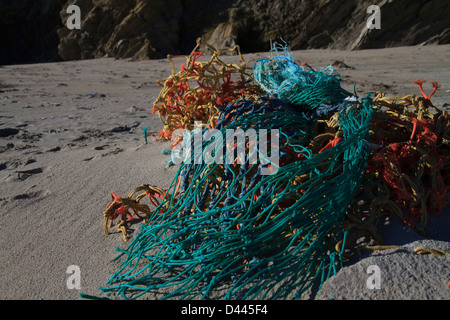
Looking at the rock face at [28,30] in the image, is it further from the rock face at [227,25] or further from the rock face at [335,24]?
the rock face at [335,24]

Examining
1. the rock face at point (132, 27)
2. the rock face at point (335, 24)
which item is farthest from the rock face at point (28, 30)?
the rock face at point (335, 24)

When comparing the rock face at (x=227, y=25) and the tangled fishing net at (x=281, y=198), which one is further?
the rock face at (x=227, y=25)

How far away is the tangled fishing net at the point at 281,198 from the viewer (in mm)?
1382

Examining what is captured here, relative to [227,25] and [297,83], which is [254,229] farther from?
[227,25]

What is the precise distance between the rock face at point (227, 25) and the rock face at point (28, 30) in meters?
0.05

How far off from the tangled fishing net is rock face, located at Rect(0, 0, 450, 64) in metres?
8.93

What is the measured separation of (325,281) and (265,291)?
8.5 inches

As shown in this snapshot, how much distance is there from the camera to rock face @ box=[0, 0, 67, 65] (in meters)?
15.4

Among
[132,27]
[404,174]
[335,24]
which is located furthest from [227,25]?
[404,174]

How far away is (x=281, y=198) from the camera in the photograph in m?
1.44

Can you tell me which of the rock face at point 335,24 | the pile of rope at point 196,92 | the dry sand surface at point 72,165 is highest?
the rock face at point 335,24

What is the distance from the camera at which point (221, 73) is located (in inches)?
95.7

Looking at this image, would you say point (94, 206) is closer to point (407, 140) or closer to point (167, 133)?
point (167, 133)

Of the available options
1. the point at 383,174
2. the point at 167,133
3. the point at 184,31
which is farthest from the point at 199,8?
the point at 383,174
